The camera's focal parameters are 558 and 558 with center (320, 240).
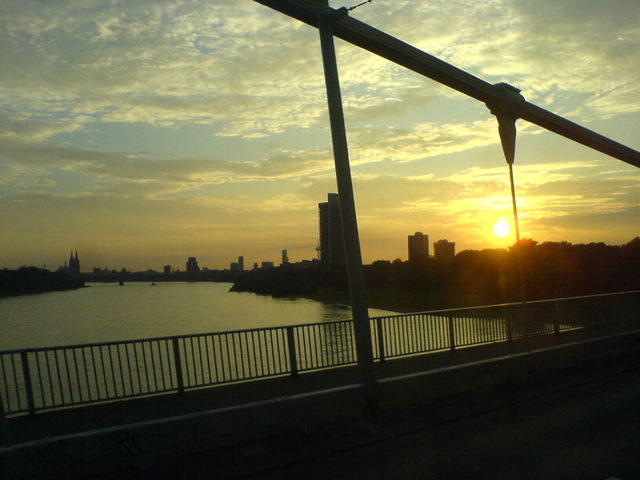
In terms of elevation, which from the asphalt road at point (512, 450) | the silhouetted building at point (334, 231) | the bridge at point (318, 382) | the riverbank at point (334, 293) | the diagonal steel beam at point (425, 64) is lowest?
the riverbank at point (334, 293)

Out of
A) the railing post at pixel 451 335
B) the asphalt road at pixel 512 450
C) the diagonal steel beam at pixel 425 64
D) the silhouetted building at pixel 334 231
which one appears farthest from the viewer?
the railing post at pixel 451 335

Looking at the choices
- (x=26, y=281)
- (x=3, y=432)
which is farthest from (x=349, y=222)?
(x=26, y=281)

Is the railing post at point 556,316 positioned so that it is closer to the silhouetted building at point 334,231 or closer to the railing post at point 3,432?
the silhouetted building at point 334,231

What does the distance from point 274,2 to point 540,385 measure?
8.35 meters

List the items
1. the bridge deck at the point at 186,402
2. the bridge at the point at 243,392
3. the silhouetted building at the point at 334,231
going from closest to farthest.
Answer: the bridge at the point at 243,392, the bridge deck at the point at 186,402, the silhouetted building at the point at 334,231

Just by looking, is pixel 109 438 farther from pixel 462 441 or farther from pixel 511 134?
pixel 511 134

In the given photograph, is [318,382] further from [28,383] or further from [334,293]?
[334,293]

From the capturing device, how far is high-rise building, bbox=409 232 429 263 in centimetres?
8001

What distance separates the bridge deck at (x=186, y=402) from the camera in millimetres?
8094

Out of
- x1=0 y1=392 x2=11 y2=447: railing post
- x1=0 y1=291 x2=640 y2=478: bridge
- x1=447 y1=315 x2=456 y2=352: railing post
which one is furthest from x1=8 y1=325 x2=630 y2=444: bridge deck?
x1=0 y1=392 x2=11 y2=447: railing post

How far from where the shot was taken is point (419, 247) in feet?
288

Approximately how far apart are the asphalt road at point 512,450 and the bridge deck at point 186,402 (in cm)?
261

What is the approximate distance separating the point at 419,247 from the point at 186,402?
80442 mm

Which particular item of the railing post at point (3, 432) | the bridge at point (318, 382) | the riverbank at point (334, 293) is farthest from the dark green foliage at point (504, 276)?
the railing post at point (3, 432)
